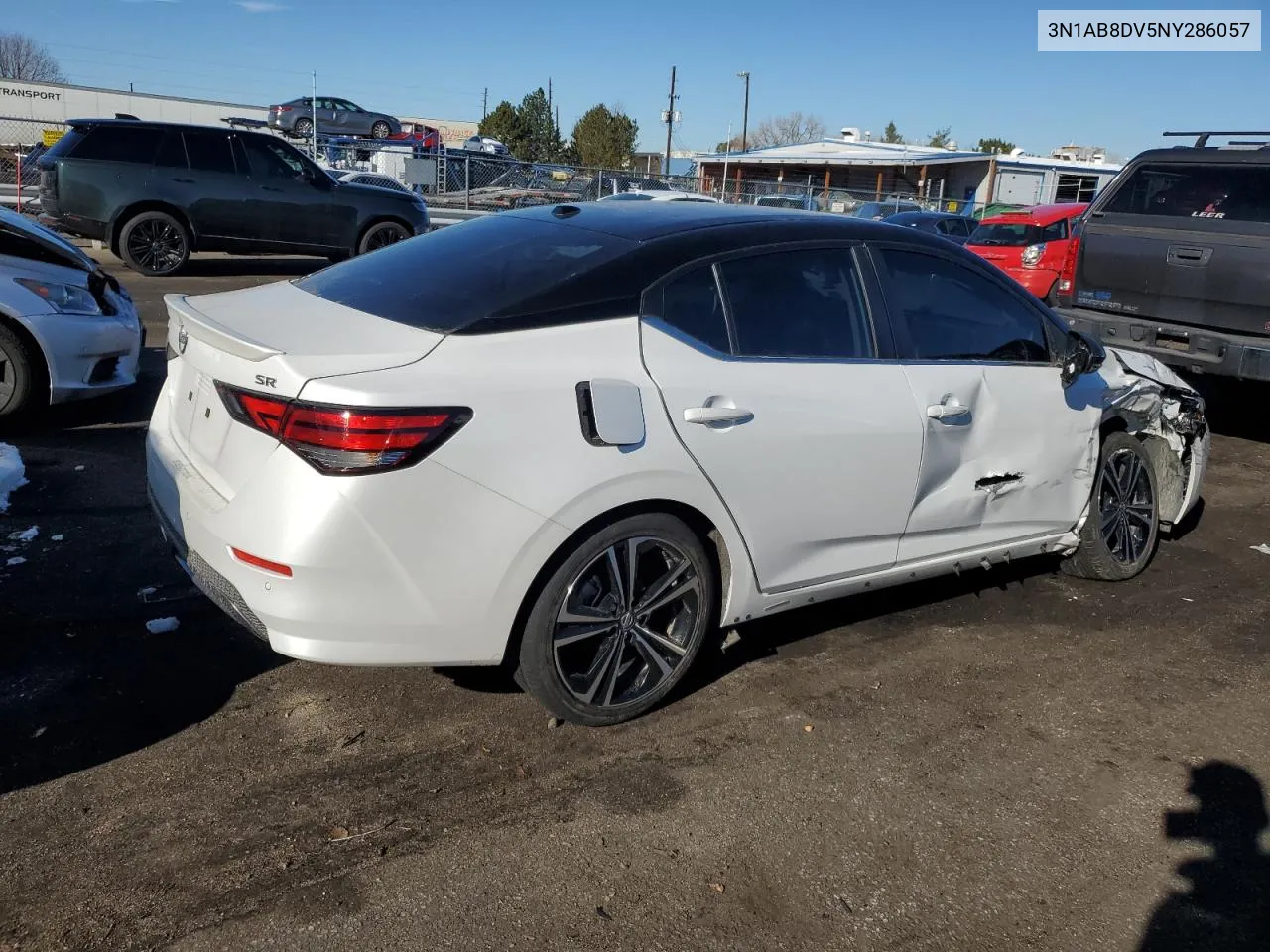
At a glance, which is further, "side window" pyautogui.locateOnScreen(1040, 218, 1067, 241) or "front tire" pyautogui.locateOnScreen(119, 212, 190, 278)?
"side window" pyautogui.locateOnScreen(1040, 218, 1067, 241)

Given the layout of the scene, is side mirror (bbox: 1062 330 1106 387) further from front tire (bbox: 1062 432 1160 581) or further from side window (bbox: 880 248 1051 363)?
front tire (bbox: 1062 432 1160 581)

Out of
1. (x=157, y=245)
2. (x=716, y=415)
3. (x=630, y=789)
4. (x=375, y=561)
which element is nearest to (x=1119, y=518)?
(x=716, y=415)

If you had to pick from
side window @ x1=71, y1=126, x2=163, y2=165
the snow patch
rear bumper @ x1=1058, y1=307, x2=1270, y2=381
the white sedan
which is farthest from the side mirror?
side window @ x1=71, y1=126, x2=163, y2=165

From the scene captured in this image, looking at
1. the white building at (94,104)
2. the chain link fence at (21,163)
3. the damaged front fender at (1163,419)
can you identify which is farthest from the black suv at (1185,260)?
the white building at (94,104)

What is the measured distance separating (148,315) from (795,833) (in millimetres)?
9616

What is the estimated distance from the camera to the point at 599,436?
315 cm

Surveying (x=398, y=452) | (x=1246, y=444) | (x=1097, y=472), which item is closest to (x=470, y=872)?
(x=398, y=452)

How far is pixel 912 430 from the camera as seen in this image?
3.95 meters

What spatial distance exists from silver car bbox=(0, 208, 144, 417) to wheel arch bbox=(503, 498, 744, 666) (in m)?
4.21

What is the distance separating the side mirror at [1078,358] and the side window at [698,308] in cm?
185

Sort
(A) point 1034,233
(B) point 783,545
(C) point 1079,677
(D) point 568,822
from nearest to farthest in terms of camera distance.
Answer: (D) point 568,822, (B) point 783,545, (C) point 1079,677, (A) point 1034,233

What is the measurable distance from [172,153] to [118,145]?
62cm

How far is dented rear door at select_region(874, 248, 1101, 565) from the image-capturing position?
161 inches

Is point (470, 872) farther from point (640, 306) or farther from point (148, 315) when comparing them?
point (148, 315)
